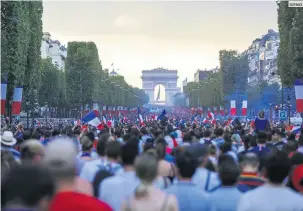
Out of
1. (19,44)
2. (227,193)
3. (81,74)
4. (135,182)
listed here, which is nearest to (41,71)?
(81,74)

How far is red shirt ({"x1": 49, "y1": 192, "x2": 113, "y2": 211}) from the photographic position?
5539 mm

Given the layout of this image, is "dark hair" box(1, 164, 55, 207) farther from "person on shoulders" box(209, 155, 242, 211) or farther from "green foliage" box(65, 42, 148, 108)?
"green foliage" box(65, 42, 148, 108)

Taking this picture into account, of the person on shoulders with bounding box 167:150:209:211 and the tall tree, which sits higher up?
the tall tree

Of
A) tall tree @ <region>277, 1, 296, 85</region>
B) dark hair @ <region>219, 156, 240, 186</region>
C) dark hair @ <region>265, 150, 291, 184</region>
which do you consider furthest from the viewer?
tall tree @ <region>277, 1, 296, 85</region>

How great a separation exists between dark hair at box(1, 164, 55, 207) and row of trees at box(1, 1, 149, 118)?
31.2m

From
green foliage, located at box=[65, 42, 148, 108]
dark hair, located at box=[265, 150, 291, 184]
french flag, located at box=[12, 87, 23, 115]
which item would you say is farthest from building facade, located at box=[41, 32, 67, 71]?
dark hair, located at box=[265, 150, 291, 184]

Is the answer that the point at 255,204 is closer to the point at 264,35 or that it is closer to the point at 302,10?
the point at 302,10

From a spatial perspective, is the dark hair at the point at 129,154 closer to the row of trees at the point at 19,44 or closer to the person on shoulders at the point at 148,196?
the person on shoulders at the point at 148,196

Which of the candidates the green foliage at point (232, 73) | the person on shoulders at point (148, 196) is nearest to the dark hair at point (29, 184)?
the person on shoulders at point (148, 196)

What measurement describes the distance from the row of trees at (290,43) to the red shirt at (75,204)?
34875mm

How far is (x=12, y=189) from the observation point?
15.1 feet

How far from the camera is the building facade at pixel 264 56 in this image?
13089 cm

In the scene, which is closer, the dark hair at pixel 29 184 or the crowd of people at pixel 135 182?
the dark hair at pixel 29 184

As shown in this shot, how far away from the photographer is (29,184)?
4.59 m
